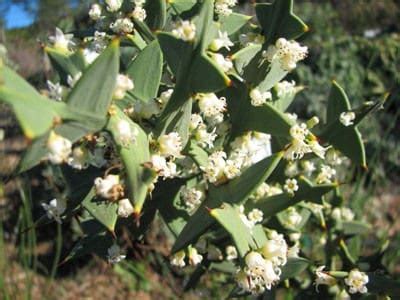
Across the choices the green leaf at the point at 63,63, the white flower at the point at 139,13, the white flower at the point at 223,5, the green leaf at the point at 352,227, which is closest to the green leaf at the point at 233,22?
the white flower at the point at 223,5

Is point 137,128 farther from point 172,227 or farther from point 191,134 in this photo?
point 172,227

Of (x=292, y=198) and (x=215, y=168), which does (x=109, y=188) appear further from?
(x=292, y=198)

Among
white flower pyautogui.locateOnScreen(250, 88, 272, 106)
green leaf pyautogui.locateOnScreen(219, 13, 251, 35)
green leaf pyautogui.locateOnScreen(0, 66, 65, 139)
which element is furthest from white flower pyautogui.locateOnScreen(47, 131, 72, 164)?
green leaf pyautogui.locateOnScreen(219, 13, 251, 35)

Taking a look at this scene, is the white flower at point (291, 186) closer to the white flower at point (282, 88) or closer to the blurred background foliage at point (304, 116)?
the white flower at point (282, 88)

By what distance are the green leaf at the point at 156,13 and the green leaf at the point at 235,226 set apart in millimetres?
427

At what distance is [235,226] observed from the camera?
3.37ft

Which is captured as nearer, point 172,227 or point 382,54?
point 172,227

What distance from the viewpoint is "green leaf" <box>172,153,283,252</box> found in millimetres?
1075

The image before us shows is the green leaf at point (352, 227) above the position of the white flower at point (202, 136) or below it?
below

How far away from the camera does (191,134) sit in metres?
1.14

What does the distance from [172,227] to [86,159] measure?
37cm

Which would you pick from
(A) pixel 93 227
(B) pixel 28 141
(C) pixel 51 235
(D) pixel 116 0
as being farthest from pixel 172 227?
(C) pixel 51 235

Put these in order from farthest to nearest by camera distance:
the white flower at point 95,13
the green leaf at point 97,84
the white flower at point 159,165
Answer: the white flower at point 95,13 < the white flower at point 159,165 < the green leaf at point 97,84

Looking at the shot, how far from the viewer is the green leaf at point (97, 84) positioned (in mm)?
806
